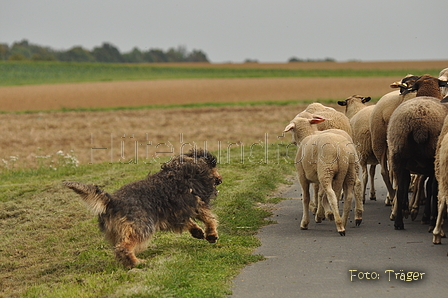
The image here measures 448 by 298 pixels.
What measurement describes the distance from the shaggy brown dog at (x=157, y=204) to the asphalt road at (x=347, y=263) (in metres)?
1.04

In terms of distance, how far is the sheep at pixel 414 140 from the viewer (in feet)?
27.6

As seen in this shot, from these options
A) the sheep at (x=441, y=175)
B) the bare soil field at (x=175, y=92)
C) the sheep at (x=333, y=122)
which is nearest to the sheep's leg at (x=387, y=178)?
the sheep at (x=333, y=122)

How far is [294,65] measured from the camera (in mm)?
81438

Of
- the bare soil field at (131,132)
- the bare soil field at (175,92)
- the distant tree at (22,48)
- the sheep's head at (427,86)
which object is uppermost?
the distant tree at (22,48)

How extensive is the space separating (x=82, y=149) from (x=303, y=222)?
1470cm

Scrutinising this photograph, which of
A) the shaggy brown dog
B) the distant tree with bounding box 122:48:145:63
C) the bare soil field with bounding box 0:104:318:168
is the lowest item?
the bare soil field with bounding box 0:104:318:168

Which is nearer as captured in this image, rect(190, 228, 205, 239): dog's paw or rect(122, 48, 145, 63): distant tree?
rect(190, 228, 205, 239): dog's paw

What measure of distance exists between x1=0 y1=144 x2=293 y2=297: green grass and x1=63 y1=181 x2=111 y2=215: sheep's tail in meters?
0.72

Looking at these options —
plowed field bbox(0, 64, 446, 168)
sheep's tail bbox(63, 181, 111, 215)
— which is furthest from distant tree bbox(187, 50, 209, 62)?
sheep's tail bbox(63, 181, 111, 215)

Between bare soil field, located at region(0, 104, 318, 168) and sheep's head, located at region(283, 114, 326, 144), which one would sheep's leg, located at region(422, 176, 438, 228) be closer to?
sheep's head, located at region(283, 114, 326, 144)

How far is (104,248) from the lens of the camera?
865cm

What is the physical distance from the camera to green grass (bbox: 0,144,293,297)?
6.57 m

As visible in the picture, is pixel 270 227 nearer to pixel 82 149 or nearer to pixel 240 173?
pixel 240 173

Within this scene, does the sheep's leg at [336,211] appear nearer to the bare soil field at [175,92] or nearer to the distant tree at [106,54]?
the bare soil field at [175,92]
